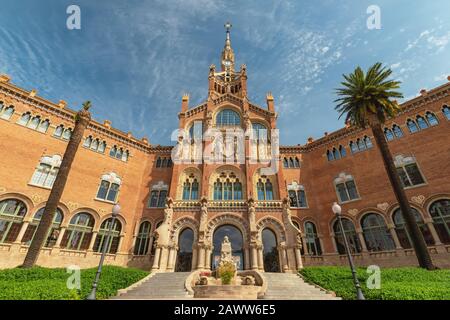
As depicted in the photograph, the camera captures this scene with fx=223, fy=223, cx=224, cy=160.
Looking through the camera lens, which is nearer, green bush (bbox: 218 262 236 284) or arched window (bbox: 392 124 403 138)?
green bush (bbox: 218 262 236 284)

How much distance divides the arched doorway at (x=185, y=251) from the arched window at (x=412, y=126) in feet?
84.6

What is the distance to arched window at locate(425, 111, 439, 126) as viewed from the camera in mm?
22641

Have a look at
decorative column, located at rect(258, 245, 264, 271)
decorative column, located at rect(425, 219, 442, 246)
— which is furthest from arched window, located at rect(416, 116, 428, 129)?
decorative column, located at rect(258, 245, 264, 271)

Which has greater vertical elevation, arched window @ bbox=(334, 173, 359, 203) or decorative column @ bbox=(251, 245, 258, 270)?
arched window @ bbox=(334, 173, 359, 203)

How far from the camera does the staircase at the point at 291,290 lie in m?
13.7

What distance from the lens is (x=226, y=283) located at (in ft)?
49.4

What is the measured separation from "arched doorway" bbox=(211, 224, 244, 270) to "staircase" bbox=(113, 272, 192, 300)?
4550 millimetres

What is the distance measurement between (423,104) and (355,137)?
701cm

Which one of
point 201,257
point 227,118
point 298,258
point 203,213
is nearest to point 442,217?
point 298,258

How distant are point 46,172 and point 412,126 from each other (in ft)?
125

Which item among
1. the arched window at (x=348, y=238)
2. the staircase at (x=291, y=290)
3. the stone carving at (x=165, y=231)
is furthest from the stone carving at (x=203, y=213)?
the arched window at (x=348, y=238)

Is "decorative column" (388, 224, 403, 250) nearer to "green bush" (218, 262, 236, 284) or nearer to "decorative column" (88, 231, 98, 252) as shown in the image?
"green bush" (218, 262, 236, 284)
